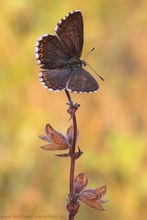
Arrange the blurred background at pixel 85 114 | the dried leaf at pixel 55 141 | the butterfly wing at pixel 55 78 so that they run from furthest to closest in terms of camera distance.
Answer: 1. the blurred background at pixel 85 114
2. the dried leaf at pixel 55 141
3. the butterfly wing at pixel 55 78

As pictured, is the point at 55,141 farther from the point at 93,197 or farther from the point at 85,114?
the point at 85,114

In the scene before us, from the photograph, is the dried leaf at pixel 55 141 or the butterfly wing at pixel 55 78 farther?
the dried leaf at pixel 55 141

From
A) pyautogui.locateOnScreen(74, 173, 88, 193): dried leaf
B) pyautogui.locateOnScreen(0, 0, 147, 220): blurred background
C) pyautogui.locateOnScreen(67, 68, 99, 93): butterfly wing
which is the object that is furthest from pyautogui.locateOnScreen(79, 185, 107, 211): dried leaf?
pyautogui.locateOnScreen(0, 0, 147, 220): blurred background

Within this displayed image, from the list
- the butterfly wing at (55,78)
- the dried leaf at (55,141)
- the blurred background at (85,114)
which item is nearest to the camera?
the butterfly wing at (55,78)

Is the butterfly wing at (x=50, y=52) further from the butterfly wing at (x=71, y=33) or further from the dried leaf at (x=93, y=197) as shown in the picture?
the dried leaf at (x=93, y=197)

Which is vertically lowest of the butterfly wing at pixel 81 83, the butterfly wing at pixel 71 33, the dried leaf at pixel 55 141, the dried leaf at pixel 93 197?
the dried leaf at pixel 93 197

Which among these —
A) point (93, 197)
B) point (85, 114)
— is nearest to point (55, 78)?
point (93, 197)

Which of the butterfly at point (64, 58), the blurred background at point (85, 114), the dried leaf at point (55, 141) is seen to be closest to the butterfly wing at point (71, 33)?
the butterfly at point (64, 58)

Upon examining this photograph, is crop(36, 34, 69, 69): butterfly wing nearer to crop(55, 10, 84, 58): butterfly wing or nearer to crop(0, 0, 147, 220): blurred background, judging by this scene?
crop(55, 10, 84, 58): butterfly wing

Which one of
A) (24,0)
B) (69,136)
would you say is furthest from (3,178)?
(69,136)
